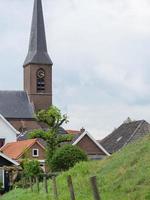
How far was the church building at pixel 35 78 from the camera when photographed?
102500 millimetres

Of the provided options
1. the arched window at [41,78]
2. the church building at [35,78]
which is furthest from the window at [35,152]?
the arched window at [41,78]

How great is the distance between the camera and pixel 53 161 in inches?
1574

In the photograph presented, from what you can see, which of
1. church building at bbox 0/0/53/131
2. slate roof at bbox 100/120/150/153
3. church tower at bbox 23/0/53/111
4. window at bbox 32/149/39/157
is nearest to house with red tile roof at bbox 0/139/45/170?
window at bbox 32/149/39/157

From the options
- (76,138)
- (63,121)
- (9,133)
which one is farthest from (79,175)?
(9,133)

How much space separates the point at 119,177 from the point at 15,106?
81671mm

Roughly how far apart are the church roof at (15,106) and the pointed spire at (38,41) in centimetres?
813

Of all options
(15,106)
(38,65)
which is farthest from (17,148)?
(38,65)

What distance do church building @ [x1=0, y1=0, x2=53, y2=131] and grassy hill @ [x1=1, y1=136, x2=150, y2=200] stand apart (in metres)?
75.5

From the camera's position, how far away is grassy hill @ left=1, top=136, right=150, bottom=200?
18.6 metres

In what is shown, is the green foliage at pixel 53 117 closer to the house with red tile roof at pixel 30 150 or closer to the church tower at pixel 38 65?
the house with red tile roof at pixel 30 150

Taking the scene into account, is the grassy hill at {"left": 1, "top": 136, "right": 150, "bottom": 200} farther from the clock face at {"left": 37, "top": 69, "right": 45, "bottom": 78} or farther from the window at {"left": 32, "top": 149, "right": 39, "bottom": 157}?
the clock face at {"left": 37, "top": 69, "right": 45, "bottom": 78}

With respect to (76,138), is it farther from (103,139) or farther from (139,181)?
(139,181)

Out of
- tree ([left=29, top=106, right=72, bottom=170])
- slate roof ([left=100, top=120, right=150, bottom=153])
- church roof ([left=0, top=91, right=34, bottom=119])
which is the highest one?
church roof ([left=0, top=91, right=34, bottom=119])

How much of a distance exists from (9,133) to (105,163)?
5415cm
